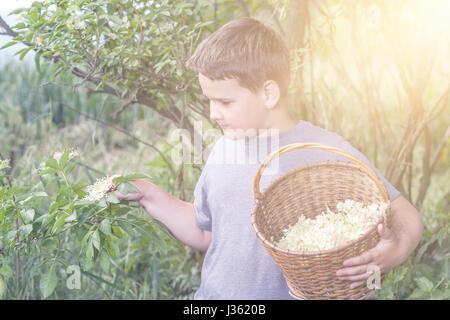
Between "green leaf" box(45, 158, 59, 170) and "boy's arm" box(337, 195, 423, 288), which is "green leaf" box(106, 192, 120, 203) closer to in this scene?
"green leaf" box(45, 158, 59, 170)

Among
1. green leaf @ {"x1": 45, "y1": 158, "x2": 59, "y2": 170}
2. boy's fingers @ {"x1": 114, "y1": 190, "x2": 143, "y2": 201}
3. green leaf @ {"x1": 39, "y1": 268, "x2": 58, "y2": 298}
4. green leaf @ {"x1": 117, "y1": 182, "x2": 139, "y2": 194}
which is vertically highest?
green leaf @ {"x1": 45, "y1": 158, "x2": 59, "y2": 170}

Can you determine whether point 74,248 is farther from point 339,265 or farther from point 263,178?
point 339,265

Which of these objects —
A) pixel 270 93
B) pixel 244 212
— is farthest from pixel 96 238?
pixel 270 93

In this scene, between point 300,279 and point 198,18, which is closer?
point 300,279

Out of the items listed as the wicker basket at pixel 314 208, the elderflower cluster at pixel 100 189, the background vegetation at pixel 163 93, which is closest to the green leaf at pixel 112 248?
the background vegetation at pixel 163 93

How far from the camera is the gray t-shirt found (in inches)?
56.9

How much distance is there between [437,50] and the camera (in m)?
2.06

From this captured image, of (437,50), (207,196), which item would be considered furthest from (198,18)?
(437,50)

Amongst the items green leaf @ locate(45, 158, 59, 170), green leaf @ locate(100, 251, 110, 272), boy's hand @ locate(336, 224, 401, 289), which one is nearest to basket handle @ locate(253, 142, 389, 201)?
boy's hand @ locate(336, 224, 401, 289)

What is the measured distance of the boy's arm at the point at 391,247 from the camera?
3.80 ft

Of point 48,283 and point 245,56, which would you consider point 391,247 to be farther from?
point 48,283

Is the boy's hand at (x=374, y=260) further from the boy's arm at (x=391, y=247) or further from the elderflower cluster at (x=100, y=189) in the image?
the elderflower cluster at (x=100, y=189)

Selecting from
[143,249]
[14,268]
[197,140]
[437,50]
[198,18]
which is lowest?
[143,249]

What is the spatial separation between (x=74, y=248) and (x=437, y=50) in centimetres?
186
